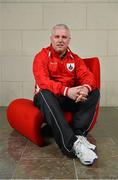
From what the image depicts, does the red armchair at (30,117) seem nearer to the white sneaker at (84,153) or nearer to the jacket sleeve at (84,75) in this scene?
the jacket sleeve at (84,75)

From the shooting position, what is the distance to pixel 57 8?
379 cm

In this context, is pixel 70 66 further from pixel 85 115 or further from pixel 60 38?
pixel 85 115

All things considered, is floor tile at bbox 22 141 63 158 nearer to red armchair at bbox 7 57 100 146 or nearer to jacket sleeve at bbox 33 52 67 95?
red armchair at bbox 7 57 100 146

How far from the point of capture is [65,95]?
2.26 metres

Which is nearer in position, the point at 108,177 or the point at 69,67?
the point at 108,177

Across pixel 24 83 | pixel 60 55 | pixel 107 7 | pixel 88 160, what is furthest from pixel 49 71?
pixel 107 7

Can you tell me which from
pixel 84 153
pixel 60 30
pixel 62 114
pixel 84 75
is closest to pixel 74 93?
pixel 62 114

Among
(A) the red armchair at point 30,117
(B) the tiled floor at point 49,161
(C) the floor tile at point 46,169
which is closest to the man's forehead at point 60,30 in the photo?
(A) the red armchair at point 30,117

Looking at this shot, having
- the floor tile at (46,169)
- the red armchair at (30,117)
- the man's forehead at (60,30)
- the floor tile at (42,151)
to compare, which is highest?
the man's forehead at (60,30)

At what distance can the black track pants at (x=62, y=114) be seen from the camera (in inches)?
79.7

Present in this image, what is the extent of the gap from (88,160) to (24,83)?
88.1 inches

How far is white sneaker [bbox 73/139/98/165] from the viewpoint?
1.88 m

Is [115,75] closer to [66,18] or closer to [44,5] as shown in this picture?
[66,18]

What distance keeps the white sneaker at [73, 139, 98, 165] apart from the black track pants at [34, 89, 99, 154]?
0.05 meters
